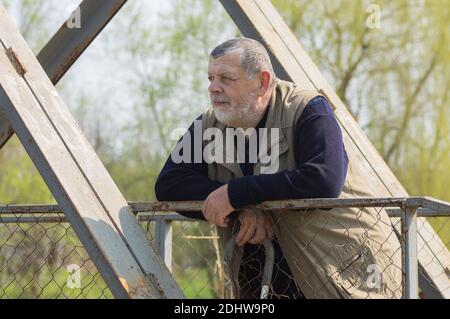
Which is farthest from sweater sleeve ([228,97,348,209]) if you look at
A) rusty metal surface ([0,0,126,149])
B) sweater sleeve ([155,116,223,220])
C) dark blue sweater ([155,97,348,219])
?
rusty metal surface ([0,0,126,149])

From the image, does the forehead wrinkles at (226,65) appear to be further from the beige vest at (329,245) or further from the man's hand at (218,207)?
the man's hand at (218,207)

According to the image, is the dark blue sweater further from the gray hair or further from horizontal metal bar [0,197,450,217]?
the gray hair

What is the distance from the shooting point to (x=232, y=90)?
378 cm

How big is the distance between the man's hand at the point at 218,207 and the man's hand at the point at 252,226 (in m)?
0.08

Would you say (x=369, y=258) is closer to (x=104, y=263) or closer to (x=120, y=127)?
(x=104, y=263)

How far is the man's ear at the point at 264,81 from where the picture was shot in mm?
3811

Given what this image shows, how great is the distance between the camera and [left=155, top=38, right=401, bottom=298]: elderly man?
354cm

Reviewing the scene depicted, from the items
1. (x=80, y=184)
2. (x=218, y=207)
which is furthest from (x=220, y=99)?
(x=80, y=184)

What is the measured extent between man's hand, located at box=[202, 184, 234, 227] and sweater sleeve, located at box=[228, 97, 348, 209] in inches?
1.2

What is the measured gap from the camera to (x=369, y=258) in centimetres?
368

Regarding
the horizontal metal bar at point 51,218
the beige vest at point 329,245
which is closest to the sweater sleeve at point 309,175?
the beige vest at point 329,245

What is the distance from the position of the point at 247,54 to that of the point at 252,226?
0.71m

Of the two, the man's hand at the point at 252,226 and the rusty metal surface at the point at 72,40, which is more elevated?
the rusty metal surface at the point at 72,40

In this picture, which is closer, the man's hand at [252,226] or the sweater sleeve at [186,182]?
the man's hand at [252,226]
